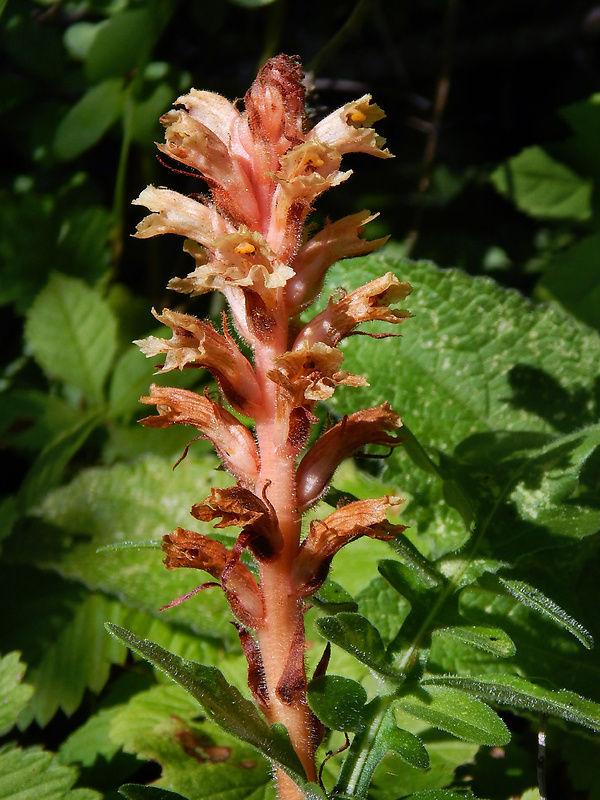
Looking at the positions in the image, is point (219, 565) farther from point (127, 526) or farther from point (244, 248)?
point (127, 526)

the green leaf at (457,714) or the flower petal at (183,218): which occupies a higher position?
the flower petal at (183,218)

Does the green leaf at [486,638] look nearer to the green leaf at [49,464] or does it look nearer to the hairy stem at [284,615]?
the hairy stem at [284,615]

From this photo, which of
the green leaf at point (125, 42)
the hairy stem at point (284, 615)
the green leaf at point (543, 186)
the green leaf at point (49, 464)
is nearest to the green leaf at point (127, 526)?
the green leaf at point (49, 464)

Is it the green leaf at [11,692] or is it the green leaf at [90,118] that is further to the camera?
the green leaf at [90,118]

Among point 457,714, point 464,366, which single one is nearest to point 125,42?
point 464,366

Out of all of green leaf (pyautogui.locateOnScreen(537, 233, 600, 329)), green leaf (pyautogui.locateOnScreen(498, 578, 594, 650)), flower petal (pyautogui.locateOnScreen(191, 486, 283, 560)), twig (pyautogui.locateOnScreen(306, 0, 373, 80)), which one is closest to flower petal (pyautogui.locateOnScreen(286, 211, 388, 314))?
flower petal (pyautogui.locateOnScreen(191, 486, 283, 560))

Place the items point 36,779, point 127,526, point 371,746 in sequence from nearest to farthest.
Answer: point 371,746, point 36,779, point 127,526
